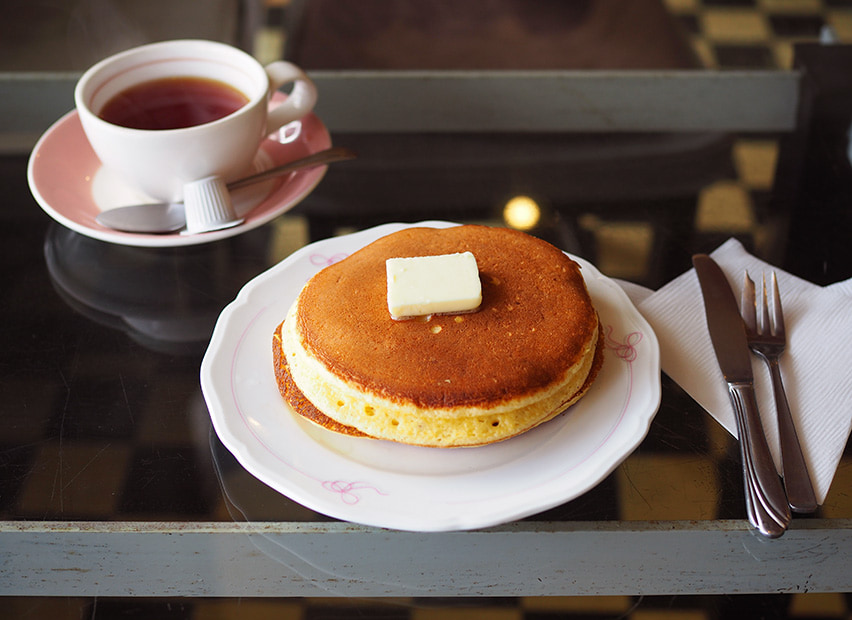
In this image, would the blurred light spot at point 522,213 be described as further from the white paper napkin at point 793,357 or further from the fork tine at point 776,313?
the fork tine at point 776,313

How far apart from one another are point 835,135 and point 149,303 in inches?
38.1

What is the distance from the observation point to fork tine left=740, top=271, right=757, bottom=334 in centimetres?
83

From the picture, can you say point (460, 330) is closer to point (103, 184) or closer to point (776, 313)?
point (776, 313)

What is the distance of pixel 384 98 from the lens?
117 cm

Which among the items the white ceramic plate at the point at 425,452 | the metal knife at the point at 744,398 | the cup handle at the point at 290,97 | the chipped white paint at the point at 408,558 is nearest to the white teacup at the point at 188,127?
the cup handle at the point at 290,97

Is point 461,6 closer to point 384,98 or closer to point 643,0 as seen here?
point 643,0

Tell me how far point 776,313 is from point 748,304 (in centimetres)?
3

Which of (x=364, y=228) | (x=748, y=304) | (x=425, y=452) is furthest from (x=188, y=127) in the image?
(x=748, y=304)

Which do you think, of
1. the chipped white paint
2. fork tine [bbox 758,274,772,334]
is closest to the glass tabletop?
the chipped white paint

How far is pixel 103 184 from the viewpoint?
3.36 feet

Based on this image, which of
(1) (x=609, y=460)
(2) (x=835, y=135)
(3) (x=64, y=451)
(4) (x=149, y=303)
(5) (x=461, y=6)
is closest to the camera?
(1) (x=609, y=460)

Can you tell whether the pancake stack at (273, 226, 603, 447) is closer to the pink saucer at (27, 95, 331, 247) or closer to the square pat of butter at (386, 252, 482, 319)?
the square pat of butter at (386, 252, 482, 319)

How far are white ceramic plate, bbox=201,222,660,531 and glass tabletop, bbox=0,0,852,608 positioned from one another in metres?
0.06

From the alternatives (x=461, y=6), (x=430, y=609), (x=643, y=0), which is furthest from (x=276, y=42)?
(x=430, y=609)
